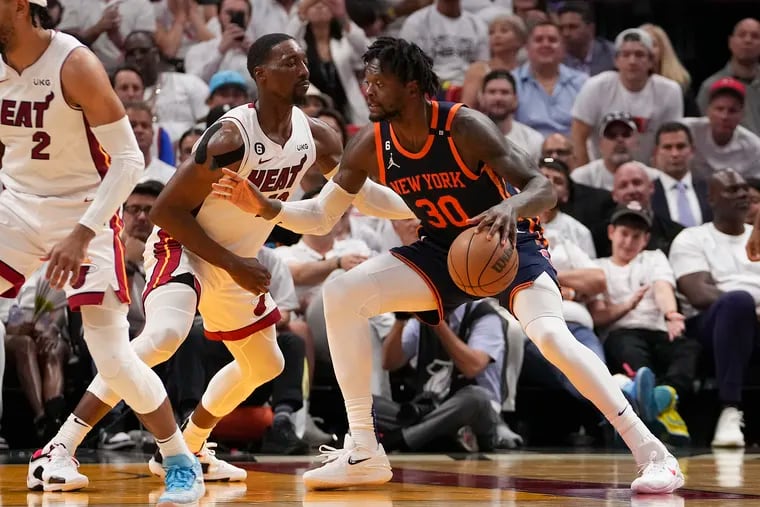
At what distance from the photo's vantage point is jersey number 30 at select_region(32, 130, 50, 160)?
4.79 meters

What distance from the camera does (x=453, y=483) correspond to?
5.23 m

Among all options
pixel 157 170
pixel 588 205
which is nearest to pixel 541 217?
pixel 588 205

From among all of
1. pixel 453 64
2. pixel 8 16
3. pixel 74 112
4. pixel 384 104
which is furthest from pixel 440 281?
pixel 453 64

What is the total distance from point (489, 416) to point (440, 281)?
247cm

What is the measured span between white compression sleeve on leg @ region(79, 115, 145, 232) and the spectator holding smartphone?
573cm

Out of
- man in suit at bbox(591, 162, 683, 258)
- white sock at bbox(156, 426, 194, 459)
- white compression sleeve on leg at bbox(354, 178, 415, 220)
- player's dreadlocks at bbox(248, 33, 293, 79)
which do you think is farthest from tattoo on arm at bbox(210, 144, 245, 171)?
man in suit at bbox(591, 162, 683, 258)

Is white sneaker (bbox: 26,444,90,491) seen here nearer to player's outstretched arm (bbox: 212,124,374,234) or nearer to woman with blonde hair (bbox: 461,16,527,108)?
player's outstretched arm (bbox: 212,124,374,234)

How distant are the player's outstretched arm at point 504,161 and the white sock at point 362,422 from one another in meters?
0.98

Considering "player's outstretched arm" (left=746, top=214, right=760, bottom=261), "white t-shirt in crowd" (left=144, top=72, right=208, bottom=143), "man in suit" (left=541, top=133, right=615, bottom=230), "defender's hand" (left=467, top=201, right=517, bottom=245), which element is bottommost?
"defender's hand" (left=467, top=201, right=517, bottom=245)

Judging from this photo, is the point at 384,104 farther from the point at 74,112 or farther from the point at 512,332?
the point at 512,332

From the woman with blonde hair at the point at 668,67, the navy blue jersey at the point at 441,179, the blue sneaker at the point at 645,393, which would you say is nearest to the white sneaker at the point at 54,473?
the navy blue jersey at the point at 441,179

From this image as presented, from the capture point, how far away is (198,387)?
7.23m

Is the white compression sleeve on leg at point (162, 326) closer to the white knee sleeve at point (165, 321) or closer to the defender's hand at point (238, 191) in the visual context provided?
the white knee sleeve at point (165, 321)

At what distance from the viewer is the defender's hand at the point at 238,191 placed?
4863mm
